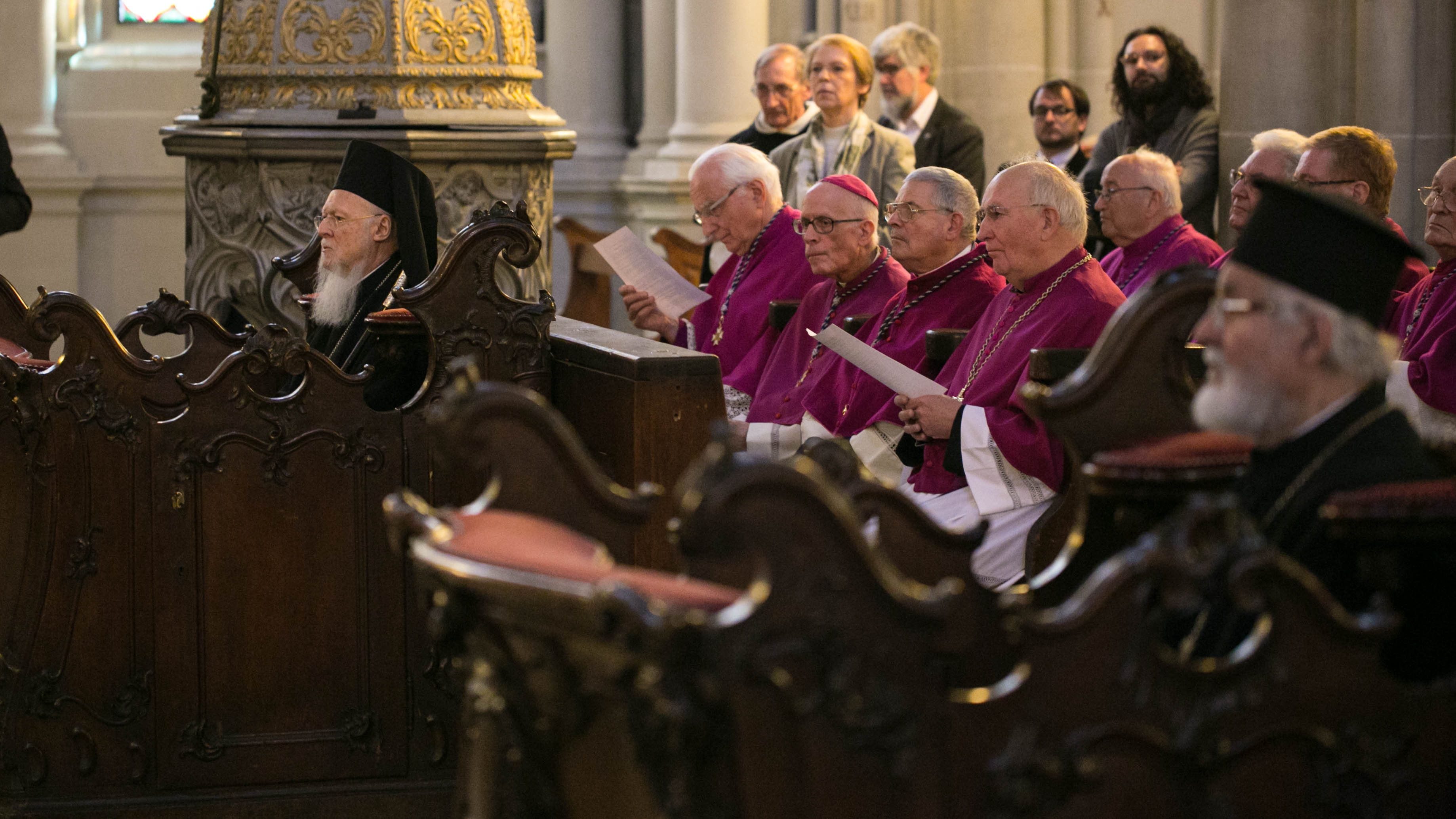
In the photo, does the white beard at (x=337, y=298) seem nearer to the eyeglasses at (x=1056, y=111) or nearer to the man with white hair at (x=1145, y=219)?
the man with white hair at (x=1145, y=219)

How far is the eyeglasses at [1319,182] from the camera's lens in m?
4.88

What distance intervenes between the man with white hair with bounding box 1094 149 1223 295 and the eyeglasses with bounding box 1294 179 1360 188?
2.23 feet

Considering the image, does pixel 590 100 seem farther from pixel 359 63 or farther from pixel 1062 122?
pixel 359 63

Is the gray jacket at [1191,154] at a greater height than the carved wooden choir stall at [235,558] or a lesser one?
greater

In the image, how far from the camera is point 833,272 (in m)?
5.79

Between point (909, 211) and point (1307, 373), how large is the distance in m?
3.01

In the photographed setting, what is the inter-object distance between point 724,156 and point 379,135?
1209 mm

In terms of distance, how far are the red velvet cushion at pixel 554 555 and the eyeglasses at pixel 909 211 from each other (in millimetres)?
3207

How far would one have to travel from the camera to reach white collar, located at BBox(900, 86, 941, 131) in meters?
7.80

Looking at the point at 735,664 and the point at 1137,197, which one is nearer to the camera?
the point at 735,664

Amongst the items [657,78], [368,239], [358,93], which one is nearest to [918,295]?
[368,239]

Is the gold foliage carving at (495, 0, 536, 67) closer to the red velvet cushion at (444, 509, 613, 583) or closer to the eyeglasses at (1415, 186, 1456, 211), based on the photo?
the eyeglasses at (1415, 186, 1456, 211)

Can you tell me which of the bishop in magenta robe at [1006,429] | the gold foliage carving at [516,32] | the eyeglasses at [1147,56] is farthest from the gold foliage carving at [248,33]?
the eyeglasses at [1147,56]

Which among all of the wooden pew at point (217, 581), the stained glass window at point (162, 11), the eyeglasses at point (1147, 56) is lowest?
the wooden pew at point (217, 581)
